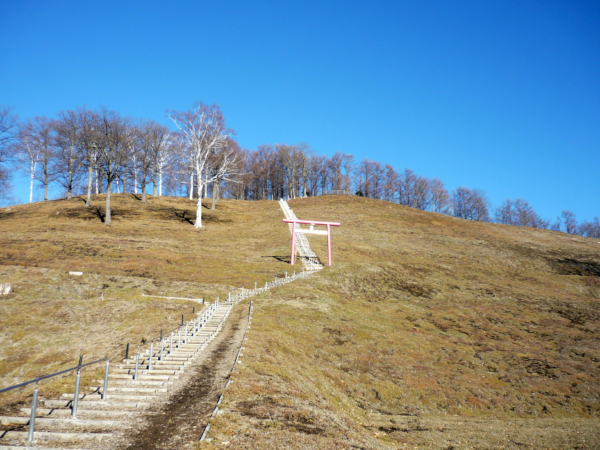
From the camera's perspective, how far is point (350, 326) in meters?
25.8

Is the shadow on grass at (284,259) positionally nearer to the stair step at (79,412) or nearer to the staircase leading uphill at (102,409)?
the staircase leading uphill at (102,409)

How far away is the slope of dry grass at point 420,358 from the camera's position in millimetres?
12133

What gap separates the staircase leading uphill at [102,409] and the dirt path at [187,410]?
366 millimetres

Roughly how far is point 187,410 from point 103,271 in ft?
84.6

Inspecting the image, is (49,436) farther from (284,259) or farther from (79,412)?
(284,259)

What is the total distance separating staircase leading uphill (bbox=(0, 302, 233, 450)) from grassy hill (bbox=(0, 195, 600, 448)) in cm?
248

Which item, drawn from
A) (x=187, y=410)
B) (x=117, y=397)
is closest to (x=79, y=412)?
(x=117, y=397)

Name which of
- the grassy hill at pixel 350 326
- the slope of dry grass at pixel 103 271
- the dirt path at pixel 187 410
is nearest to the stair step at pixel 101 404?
the dirt path at pixel 187 410

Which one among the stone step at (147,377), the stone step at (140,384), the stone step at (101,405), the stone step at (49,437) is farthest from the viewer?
the stone step at (147,377)

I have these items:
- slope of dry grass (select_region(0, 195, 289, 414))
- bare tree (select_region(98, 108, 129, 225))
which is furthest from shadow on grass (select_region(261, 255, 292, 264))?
bare tree (select_region(98, 108, 129, 225))

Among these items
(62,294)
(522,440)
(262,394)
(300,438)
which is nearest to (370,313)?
(522,440)

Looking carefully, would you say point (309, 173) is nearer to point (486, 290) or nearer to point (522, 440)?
point (486, 290)

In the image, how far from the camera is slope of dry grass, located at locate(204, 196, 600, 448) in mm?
12133

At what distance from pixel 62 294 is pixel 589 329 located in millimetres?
42489
